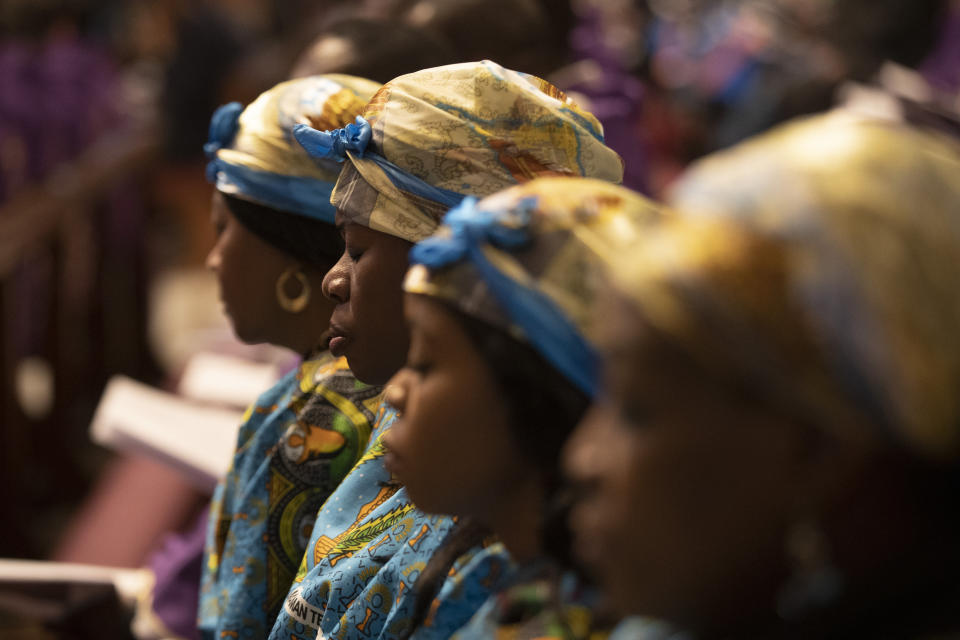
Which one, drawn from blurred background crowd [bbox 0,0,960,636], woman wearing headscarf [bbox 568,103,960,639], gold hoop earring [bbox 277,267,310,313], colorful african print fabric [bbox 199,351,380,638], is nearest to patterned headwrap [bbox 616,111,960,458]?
woman wearing headscarf [bbox 568,103,960,639]

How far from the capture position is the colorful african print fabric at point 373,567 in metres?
1.43

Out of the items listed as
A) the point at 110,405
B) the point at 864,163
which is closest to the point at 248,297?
the point at 110,405

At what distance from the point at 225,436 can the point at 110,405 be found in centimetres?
29

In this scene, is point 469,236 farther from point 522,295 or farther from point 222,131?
point 222,131

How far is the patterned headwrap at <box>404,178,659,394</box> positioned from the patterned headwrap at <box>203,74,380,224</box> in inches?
31.7

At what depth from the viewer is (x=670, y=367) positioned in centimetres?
98

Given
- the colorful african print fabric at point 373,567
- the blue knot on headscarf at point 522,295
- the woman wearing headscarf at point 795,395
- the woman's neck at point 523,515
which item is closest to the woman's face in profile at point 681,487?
the woman wearing headscarf at point 795,395

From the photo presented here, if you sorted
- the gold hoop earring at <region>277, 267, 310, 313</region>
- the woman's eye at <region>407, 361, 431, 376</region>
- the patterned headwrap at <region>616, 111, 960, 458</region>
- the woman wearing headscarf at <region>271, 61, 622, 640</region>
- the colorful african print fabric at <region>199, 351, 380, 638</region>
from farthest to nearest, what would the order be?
the gold hoop earring at <region>277, 267, 310, 313</region> → the colorful african print fabric at <region>199, 351, 380, 638</region> → the woman wearing headscarf at <region>271, 61, 622, 640</region> → the woman's eye at <region>407, 361, 431, 376</region> → the patterned headwrap at <region>616, 111, 960, 458</region>

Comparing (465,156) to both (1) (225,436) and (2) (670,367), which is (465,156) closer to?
(2) (670,367)

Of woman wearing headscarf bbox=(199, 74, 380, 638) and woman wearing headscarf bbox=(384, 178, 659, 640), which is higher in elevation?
woman wearing headscarf bbox=(384, 178, 659, 640)

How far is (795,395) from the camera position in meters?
0.92

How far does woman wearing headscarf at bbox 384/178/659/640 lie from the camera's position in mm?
1214

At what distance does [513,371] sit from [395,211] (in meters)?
0.48

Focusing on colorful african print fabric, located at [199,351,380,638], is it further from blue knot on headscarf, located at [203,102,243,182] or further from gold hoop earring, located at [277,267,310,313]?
blue knot on headscarf, located at [203,102,243,182]
